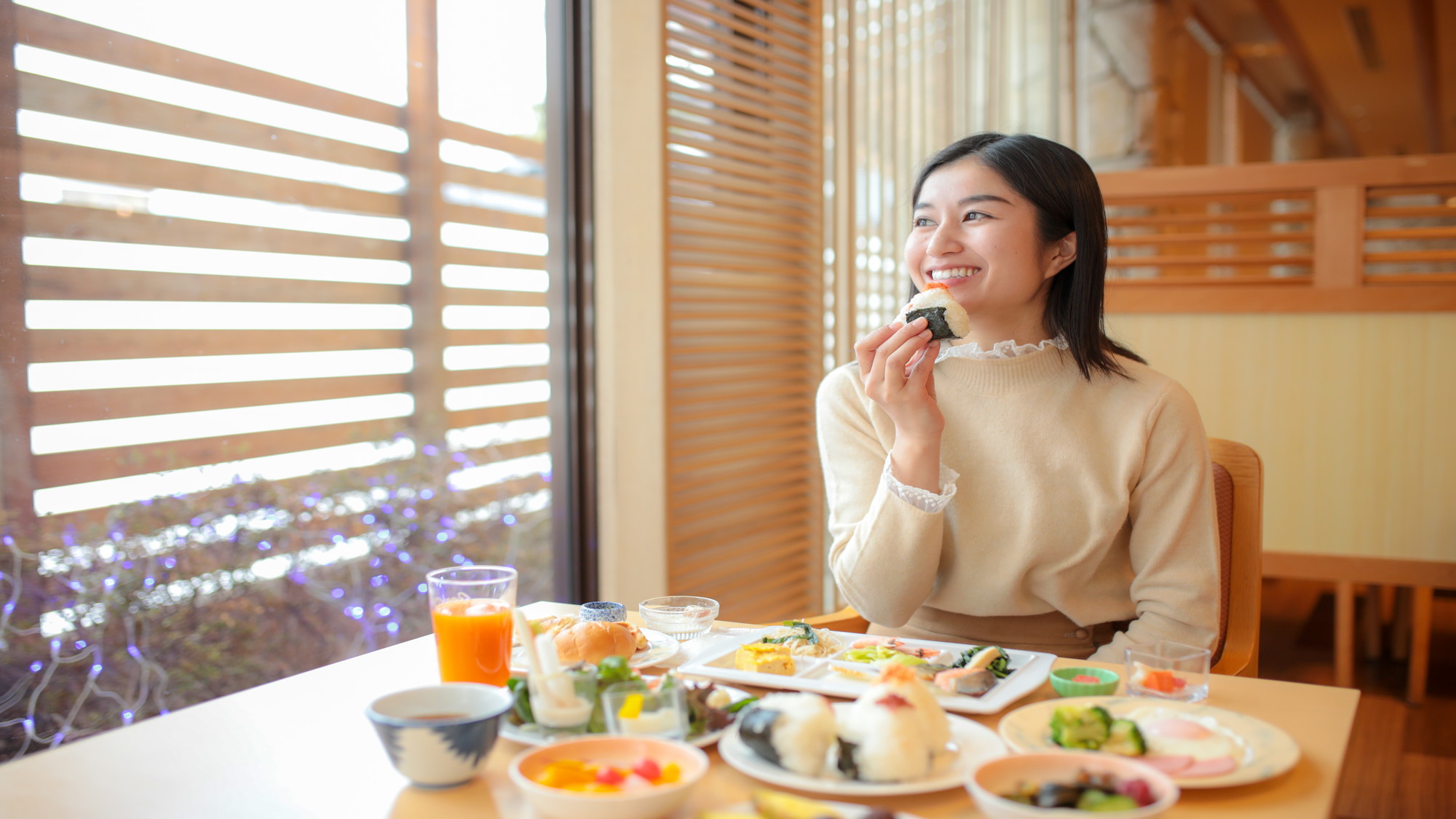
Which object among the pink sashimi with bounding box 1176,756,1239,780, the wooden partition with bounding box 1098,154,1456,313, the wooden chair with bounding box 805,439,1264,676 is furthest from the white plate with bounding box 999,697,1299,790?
the wooden partition with bounding box 1098,154,1456,313

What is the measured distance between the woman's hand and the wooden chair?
287 millimetres

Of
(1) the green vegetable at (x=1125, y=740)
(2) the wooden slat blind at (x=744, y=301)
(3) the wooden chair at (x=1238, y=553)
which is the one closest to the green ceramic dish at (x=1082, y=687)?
(1) the green vegetable at (x=1125, y=740)

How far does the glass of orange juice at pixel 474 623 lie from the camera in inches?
43.8

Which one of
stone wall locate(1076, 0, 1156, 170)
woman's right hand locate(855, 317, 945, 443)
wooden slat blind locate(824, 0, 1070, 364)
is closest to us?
woman's right hand locate(855, 317, 945, 443)

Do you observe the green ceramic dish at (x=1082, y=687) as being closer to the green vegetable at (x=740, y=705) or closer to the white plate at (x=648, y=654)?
the green vegetable at (x=740, y=705)

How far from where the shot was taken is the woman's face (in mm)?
1652

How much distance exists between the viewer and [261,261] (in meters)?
1.97

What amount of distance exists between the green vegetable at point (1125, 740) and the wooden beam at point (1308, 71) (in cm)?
592

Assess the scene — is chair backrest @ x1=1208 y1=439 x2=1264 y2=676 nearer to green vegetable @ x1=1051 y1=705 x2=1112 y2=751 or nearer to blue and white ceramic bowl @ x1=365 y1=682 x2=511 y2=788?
green vegetable @ x1=1051 y1=705 x2=1112 y2=751

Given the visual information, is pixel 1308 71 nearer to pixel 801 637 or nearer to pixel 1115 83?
pixel 1115 83

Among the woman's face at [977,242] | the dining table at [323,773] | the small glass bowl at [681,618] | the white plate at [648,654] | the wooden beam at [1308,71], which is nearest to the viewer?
the dining table at [323,773]

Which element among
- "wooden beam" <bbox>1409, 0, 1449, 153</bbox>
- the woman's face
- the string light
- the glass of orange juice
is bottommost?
the string light

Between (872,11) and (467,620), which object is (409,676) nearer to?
(467,620)

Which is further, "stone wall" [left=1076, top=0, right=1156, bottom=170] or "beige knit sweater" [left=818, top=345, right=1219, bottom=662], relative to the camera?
"stone wall" [left=1076, top=0, right=1156, bottom=170]
